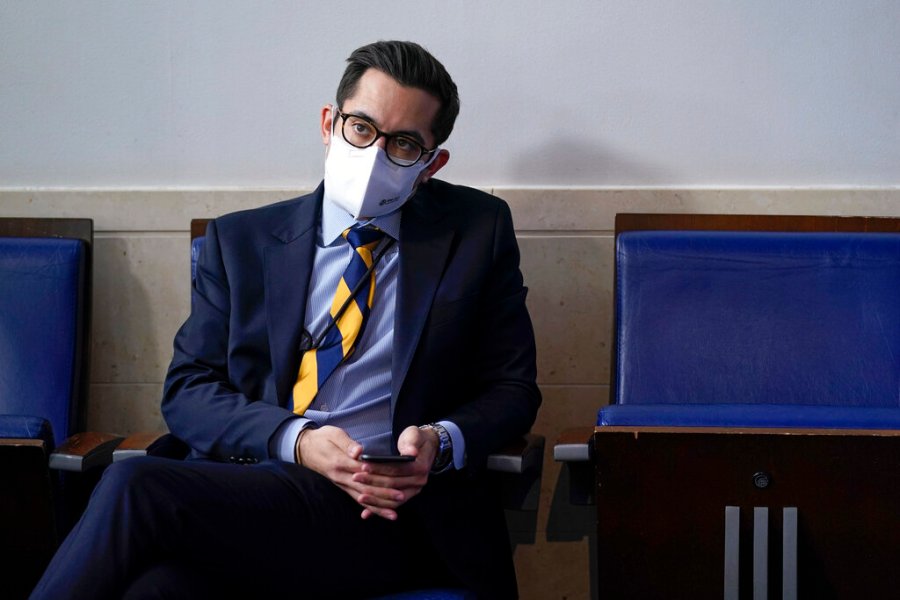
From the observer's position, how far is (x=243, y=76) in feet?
6.97

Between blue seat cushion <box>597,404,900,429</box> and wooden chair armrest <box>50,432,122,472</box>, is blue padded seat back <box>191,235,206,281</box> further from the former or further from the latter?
blue seat cushion <box>597,404,900,429</box>

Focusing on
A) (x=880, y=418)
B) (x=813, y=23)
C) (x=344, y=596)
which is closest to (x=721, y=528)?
(x=880, y=418)

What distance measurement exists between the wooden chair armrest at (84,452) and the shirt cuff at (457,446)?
1.96 feet

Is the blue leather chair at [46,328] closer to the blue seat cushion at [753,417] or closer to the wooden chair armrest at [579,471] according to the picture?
the wooden chair armrest at [579,471]

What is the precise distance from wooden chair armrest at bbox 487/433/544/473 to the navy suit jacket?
0.06 ft

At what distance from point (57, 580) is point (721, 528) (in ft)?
2.85

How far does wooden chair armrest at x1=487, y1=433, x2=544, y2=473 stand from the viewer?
5.13 ft

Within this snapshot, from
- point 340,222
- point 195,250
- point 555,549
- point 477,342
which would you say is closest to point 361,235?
point 340,222

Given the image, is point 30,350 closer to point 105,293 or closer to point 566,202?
point 105,293

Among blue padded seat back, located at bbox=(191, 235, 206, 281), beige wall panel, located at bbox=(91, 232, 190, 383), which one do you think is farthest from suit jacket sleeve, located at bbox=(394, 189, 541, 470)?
beige wall panel, located at bbox=(91, 232, 190, 383)

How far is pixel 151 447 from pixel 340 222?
500 mm

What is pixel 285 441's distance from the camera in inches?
59.4

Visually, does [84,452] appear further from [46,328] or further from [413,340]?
[413,340]

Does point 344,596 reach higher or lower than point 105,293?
lower
